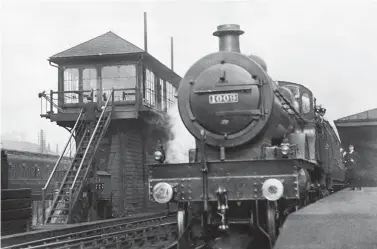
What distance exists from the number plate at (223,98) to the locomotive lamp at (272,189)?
1426 millimetres

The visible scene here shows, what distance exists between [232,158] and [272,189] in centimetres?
112

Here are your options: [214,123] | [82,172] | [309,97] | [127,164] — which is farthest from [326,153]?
[127,164]

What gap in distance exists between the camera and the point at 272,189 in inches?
252

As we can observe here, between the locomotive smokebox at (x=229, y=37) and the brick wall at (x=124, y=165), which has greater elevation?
the locomotive smokebox at (x=229, y=37)

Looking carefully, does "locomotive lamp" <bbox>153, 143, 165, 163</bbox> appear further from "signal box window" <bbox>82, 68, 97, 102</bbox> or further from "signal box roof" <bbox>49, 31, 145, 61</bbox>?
"signal box window" <bbox>82, 68, 97, 102</bbox>

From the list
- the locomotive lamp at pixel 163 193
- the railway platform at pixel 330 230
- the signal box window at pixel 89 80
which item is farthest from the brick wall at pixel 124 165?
the railway platform at pixel 330 230

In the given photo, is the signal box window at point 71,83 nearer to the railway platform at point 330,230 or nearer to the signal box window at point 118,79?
the signal box window at point 118,79

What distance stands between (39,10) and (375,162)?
14.2 metres

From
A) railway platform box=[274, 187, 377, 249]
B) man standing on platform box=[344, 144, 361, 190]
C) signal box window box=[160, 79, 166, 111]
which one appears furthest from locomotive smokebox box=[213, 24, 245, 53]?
signal box window box=[160, 79, 166, 111]

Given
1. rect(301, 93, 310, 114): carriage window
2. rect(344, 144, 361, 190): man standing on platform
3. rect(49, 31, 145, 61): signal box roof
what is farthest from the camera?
rect(49, 31, 145, 61): signal box roof

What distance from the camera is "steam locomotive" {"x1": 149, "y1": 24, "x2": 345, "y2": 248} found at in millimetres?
6574

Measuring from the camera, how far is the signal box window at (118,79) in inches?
730

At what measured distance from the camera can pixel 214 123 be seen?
7301 millimetres

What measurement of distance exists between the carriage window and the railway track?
3.61 meters
